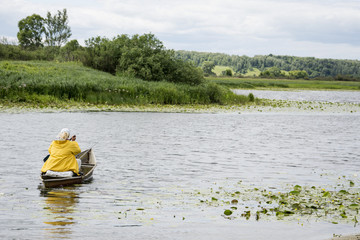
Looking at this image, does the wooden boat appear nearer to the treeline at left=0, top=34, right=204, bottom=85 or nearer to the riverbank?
the riverbank

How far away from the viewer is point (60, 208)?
1055 centimetres

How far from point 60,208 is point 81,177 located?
2376 mm

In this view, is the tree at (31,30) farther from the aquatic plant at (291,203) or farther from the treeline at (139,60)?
the aquatic plant at (291,203)

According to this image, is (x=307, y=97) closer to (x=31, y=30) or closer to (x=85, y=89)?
(x=85, y=89)

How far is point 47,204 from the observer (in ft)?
35.6

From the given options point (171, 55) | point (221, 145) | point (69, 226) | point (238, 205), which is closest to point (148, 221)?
point (69, 226)

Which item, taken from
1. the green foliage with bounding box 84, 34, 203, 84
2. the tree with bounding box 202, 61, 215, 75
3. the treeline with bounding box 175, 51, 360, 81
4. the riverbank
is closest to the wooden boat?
the riverbank

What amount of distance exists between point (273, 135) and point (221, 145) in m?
5.73

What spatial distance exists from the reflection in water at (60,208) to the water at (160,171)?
0.08 feet

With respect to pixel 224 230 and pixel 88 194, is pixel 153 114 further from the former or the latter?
pixel 224 230

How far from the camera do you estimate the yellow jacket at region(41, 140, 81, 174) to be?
1261cm

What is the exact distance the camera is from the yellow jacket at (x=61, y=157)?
A: 12.6 meters

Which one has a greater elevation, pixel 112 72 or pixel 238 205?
pixel 112 72

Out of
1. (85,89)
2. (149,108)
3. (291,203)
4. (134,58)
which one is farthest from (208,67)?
(291,203)
